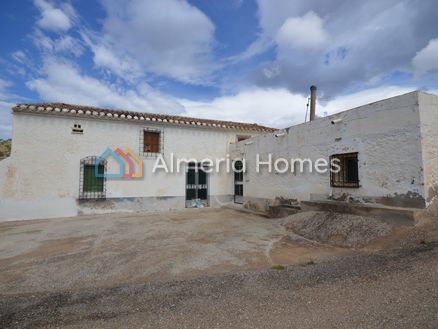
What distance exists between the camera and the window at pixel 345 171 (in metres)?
7.06

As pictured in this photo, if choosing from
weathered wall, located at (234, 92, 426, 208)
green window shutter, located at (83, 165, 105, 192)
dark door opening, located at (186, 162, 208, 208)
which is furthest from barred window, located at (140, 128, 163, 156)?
weathered wall, located at (234, 92, 426, 208)

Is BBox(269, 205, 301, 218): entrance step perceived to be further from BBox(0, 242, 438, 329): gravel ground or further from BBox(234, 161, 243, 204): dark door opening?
BBox(0, 242, 438, 329): gravel ground

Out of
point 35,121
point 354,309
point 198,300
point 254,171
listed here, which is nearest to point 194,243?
point 198,300

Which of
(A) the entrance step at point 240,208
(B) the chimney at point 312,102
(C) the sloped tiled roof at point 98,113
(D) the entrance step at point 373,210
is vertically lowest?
(A) the entrance step at point 240,208

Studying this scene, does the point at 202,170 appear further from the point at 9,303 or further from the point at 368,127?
the point at 9,303

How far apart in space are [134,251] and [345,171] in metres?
6.18

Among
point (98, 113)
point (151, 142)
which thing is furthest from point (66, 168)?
point (151, 142)

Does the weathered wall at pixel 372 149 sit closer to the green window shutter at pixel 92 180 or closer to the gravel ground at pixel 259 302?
the gravel ground at pixel 259 302

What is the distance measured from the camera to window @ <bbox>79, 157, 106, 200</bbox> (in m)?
10.0

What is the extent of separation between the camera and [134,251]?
5.07 metres

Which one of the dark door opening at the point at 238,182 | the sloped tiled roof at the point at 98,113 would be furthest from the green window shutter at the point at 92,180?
the dark door opening at the point at 238,182

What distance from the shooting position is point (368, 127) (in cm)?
659

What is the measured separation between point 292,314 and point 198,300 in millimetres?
1052

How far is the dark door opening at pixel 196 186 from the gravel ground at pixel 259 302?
859 cm
